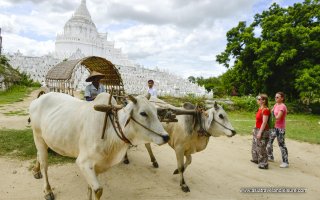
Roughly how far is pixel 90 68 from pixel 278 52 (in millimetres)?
15932

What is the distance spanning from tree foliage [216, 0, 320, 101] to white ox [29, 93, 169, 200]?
1773cm

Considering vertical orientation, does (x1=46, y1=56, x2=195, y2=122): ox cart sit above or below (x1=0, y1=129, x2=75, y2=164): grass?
above

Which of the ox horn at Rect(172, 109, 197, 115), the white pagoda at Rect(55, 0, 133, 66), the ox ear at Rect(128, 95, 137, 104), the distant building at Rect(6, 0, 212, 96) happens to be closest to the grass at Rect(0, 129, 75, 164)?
the ox horn at Rect(172, 109, 197, 115)

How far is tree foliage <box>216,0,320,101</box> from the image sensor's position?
1961cm

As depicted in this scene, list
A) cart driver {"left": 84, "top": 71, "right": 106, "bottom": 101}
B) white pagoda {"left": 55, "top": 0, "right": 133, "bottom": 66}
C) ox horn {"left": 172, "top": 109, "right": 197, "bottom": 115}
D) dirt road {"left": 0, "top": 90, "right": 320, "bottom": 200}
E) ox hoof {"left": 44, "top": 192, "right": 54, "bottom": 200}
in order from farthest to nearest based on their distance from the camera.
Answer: white pagoda {"left": 55, "top": 0, "right": 133, "bottom": 66} < cart driver {"left": 84, "top": 71, "right": 106, "bottom": 101} < dirt road {"left": 0, "top": 90, "right": 320, "bottom": 200} < ox horn {"left": 172, "top": 109, "right": 197, "bottom": 115} < ox hoof {"left": 44, "top": 192, "right": 54, "bottom": 200}

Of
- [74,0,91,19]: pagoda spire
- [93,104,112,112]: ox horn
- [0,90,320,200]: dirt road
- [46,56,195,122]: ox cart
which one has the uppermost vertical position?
[74,0,91,19]: pagoda spire

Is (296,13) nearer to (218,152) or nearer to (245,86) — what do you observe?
(245,86)

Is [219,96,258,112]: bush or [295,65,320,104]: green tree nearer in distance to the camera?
[295,65,320,104]: green tree

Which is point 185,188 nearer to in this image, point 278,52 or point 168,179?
point 168,179

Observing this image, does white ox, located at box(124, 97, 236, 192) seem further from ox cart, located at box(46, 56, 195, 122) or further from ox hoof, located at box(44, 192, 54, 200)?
ox hoof, located at box(44, 192, 54, 200)

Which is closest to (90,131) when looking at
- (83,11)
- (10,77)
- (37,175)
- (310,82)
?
(37,175)

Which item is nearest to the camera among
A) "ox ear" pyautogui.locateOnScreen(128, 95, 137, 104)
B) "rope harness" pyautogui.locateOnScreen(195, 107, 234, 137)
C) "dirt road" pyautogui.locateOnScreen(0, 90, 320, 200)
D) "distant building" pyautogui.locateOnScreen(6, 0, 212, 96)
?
"ox ear" pyautogui.locateOnScreen(128, 95, 137, 104)

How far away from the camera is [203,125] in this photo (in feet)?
16.5

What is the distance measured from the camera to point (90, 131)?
3582 millimetres
